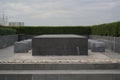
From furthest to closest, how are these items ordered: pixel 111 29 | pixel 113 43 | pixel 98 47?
pixel 111 29, pixel 113 43, pixel 98 47

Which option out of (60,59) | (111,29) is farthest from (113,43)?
(60,59)

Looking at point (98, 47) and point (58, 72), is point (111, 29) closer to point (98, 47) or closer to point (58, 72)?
point (98, 47)

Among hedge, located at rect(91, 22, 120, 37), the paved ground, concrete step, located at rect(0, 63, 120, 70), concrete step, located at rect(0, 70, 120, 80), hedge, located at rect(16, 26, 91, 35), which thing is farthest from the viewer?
hedge, located at rect(16, 26, 91, 35)

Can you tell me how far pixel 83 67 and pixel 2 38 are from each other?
→ 9.78 m

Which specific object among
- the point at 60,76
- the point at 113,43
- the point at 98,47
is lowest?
the point at 60,76

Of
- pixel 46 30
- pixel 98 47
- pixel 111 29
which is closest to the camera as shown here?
pixel 98 47

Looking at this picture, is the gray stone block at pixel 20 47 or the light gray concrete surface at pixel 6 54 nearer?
the light gray concrete surface at pixel 6 54

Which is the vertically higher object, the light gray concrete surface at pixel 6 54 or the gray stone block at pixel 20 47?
the gray stone block at pixel 20 47

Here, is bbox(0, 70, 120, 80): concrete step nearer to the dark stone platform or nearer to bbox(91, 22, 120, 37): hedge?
the dark stone platform

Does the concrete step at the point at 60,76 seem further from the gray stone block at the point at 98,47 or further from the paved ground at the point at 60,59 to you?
the gray stone block at the point at 98,47

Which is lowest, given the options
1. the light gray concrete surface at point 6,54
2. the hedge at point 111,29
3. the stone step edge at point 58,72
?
the stone step edge at point 58,72

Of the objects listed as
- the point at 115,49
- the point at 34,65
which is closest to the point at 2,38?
the point at 115,49

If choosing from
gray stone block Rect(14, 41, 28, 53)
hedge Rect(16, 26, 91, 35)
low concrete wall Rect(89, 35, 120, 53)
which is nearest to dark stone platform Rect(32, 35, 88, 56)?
gray stone block Rect(14, 41, 28, 53)

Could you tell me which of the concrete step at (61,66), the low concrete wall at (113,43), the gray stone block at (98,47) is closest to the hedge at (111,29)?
the low concrete wall at (113,43)
